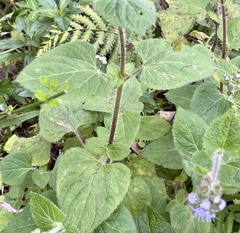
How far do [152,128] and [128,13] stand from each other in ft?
2.46

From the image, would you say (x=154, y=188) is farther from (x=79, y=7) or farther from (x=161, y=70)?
(x=79, y=7)

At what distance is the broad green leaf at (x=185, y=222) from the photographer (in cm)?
130

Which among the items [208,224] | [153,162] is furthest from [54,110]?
[208,224]

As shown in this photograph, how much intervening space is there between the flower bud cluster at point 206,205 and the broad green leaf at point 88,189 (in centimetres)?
28

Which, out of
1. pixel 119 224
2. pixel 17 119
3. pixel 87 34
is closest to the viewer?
pixel 119 224

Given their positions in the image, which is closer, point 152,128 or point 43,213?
point 43,213

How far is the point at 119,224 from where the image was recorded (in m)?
1.28

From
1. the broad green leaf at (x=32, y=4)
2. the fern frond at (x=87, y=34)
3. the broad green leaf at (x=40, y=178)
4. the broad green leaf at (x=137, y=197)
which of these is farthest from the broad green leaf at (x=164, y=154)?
the broad green leaf at (x=32, y=4)

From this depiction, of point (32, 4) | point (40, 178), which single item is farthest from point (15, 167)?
point (32, 4)

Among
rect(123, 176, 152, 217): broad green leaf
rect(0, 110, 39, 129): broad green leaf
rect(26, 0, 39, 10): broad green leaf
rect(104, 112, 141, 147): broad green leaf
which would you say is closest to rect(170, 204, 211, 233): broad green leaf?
rect(123, 176, 152, 217): broad green leaf

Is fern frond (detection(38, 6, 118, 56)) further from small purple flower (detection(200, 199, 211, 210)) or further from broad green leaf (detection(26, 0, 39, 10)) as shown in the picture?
small purple flower (detection(200, 199, 211, 210))

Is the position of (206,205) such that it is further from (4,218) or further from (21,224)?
(4,218)

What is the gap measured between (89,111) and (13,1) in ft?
3.57

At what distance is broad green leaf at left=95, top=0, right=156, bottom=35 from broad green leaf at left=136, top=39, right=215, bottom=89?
249 mm
